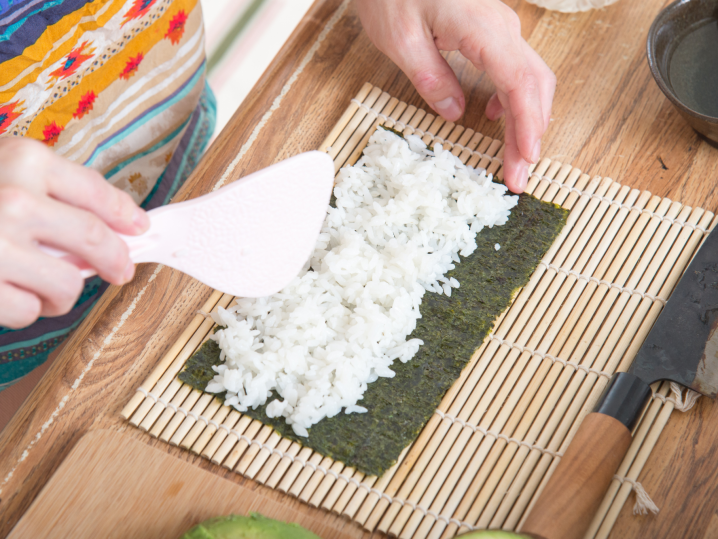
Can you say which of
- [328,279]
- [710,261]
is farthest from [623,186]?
[328,279]

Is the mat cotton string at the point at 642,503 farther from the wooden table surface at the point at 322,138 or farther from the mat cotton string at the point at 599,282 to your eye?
the mat cotton string at the point at 599,282

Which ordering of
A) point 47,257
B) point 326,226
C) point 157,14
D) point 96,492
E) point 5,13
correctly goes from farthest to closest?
point 157,14 < point 326,226 < point 5,13 < point 96,492 < point 47,257

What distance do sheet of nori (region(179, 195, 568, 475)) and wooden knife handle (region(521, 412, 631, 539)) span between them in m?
0.24

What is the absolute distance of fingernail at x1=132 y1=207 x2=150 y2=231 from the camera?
2.57 ft

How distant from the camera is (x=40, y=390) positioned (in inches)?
42.2

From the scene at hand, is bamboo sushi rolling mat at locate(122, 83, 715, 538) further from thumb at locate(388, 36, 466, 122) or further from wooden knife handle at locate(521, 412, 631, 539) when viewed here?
thumb at locate(388, 36, 466, 122)

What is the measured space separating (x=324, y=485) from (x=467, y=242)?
0.56m

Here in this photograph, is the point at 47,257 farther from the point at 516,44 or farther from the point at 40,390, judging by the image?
the point at 516,44

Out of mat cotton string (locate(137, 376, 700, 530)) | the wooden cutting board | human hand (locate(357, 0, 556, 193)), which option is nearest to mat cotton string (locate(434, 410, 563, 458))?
mat cotton string (locate(137, 376, 700, 530))

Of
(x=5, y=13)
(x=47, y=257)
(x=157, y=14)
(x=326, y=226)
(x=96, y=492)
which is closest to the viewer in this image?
(x=47, y=257)

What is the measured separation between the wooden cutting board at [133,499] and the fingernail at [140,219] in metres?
0.41

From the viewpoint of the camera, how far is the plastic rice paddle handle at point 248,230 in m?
0.87

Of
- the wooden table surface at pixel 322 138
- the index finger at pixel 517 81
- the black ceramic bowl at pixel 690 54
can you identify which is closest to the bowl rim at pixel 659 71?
the black ceramic bowl at pixel 690 54

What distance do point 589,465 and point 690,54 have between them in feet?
3.10
